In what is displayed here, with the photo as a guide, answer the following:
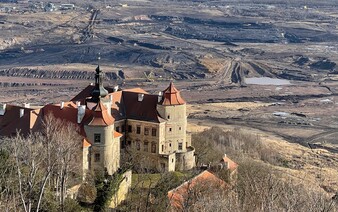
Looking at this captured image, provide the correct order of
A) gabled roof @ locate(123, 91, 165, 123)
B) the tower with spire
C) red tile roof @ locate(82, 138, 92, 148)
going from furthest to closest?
gabled roof @ locate(123, 91, 165, 123), the tower with spire, red tile roof @ locate(82, 138, 92, 148)

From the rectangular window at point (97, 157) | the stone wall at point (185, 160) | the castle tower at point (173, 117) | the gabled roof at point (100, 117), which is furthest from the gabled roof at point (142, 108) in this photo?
the rectangular window at point (97, 157)

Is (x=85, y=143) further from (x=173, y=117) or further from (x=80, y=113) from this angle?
(x=173, y=117)

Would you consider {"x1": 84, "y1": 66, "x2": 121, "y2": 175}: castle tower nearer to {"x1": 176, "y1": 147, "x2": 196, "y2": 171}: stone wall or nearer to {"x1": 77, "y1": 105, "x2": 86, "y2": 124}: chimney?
{"x1": 77, "y1": 105, "x2": 86, "y2": 124}: chimney

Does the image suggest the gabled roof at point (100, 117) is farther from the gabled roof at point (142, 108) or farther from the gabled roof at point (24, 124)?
the gabled roof at point (142, 108)

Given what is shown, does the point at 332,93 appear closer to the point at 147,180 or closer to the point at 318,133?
the point at 318,133

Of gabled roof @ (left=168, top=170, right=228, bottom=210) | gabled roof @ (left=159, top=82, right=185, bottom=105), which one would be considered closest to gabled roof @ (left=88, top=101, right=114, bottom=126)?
gabled roof @ (left=159, top=82, right=185, bottom=105)

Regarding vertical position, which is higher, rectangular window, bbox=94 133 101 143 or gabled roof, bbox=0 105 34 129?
rectangular window, bbox=94 133 101 143
